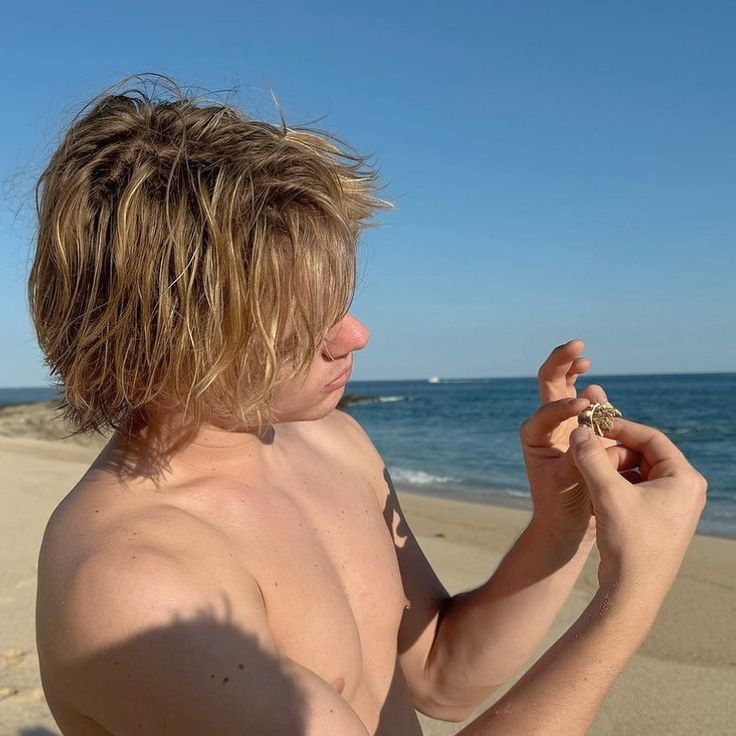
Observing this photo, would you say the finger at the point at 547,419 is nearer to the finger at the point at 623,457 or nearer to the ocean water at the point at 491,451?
the finger at the point at 623,457

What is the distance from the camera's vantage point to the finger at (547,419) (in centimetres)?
164

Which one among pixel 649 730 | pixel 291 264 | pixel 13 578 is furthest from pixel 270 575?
pixel 13 578

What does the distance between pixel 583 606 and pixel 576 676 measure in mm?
3743

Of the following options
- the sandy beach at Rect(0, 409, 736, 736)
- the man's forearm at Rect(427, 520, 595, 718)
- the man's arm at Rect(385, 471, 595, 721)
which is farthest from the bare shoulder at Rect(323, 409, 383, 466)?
the sandy beach at Rect(0, 409, 736, 736)

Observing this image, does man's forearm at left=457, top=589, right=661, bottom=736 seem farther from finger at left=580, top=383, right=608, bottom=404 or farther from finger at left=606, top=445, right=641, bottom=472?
finger at left=580, top=383, right=608, bottom=404

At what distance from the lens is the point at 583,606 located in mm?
4785

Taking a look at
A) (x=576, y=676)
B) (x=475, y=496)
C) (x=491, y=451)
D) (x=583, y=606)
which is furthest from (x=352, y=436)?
(x=491, y=451)

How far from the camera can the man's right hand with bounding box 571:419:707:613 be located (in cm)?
134

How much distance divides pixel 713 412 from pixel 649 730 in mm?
33465

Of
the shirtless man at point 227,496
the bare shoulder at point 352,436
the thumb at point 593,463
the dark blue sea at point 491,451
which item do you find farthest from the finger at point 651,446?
the dark blue sea at point 491,451

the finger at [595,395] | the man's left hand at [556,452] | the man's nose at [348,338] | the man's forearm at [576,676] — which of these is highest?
the man's nose at [348,338]

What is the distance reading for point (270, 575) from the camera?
1.48 m

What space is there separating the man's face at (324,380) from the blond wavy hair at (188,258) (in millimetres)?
31

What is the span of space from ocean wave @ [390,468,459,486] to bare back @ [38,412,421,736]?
445 inches
